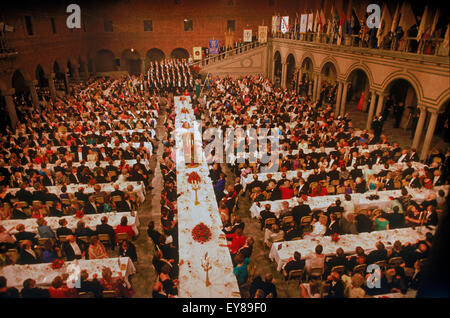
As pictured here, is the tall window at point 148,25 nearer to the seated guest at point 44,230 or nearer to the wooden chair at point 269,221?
the seated guest at point 44,230

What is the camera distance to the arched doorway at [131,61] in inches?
1492

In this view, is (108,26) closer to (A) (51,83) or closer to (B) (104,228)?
(A) (51,83)

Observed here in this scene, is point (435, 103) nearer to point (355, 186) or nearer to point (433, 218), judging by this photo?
point (355, 186)

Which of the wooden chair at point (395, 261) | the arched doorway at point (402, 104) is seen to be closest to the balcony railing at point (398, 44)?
the arched doorway at point (402, 104)

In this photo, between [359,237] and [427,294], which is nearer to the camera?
[427,294]

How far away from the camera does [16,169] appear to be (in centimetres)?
1138

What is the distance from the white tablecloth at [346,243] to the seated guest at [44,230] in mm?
6098

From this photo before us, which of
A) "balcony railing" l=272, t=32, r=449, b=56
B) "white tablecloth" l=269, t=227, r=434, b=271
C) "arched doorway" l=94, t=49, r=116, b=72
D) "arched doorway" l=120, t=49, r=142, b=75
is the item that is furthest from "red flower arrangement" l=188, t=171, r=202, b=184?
"arched doorway" l=94, t=49, r=116, b=72

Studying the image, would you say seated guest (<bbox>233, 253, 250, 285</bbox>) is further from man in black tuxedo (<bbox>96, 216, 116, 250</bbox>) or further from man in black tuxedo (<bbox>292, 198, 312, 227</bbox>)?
man in black tuxedo (<bbox>96, 216, 116, 250</bbox>)

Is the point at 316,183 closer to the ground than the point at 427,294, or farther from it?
closer to the ground

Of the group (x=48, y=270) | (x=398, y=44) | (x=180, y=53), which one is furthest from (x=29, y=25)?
(x=398, y=44)

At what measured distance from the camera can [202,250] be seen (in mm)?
7434
